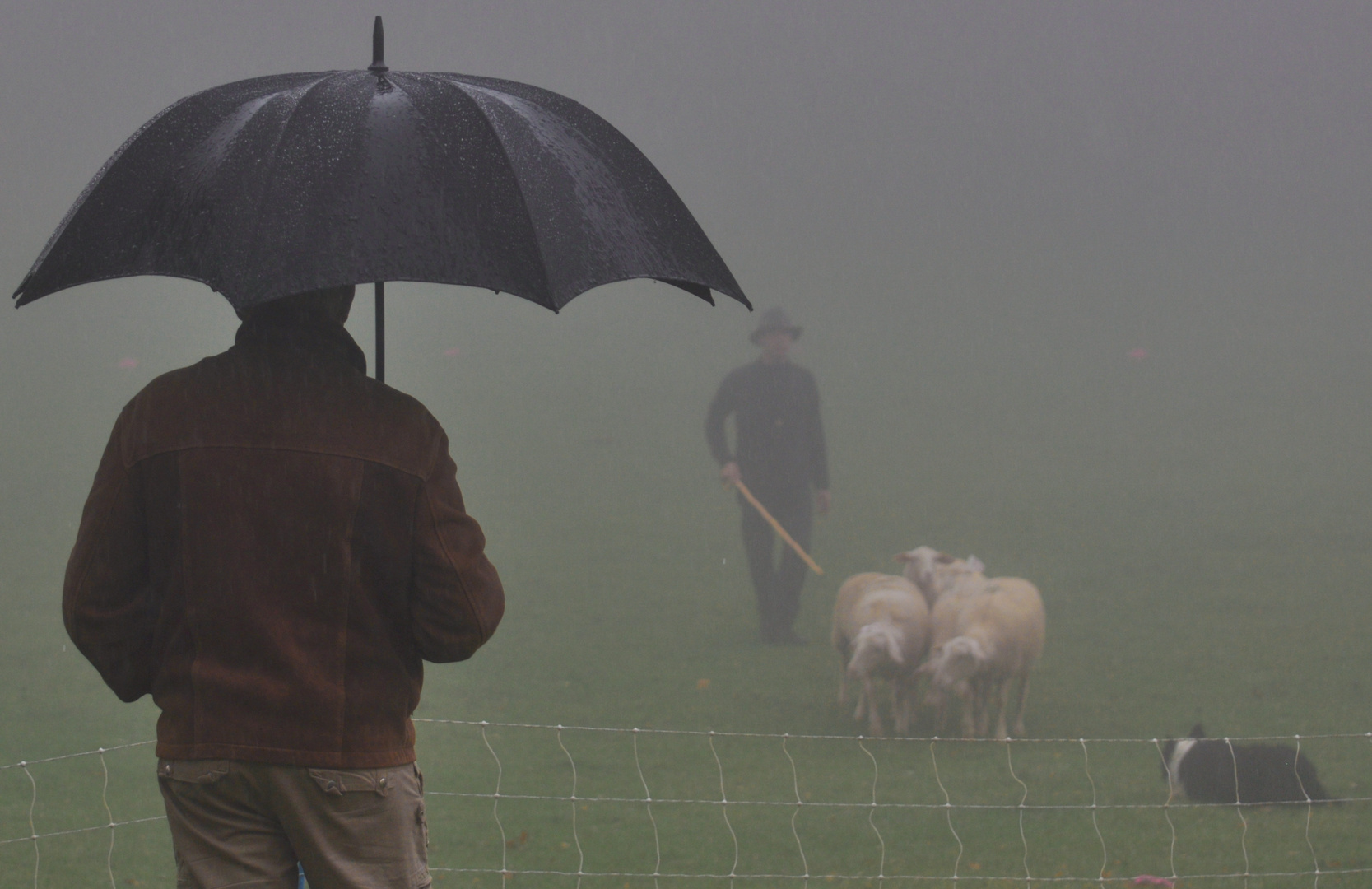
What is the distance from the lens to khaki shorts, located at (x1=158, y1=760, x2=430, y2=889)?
1.84m

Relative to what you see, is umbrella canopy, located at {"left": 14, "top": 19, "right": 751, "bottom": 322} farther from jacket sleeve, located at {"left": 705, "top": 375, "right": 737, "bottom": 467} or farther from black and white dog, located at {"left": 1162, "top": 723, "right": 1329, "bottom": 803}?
jacket sleeve, located at {"left": 705, "top": 375, "right": 737, "bottom": 467}

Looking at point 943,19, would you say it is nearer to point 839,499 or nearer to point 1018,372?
point 1018,372

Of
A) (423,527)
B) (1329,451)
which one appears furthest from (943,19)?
(423,527)

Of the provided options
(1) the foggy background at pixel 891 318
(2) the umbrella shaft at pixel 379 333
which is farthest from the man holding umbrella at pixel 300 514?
(1) the foggy background at pixel 891 318

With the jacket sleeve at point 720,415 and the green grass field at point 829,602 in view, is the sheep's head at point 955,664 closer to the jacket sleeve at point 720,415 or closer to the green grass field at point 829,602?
the green grass field at point 829,602

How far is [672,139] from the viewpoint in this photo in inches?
1097

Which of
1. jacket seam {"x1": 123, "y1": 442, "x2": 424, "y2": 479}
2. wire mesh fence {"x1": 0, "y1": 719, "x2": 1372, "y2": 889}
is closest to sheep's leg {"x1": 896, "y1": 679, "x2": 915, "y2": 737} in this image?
wire mesh fence {"x1": 0, "y1": 719, "x2": 1372, "y2": 889}

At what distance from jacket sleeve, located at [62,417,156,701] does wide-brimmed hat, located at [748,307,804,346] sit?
24.0ft

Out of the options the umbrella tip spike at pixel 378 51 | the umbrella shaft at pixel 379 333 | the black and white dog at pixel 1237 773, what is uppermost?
the umbrella tip spike at pixel 378 51

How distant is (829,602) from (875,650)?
8.33 metres

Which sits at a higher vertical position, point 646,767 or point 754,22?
point 754,22

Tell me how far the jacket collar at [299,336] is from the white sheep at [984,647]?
5.62 m

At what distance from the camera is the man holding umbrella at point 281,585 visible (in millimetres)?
1808

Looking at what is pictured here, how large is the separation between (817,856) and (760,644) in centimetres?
561
